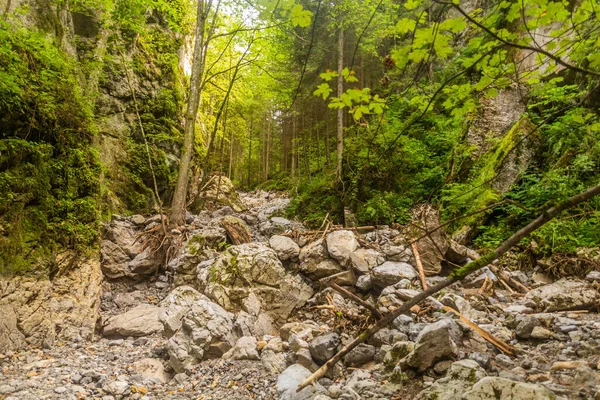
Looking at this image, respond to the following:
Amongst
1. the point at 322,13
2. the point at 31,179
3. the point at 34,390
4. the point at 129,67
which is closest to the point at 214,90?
the point at 129,67

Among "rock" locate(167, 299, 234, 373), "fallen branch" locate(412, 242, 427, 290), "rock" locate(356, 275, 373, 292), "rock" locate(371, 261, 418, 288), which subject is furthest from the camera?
"rock" locate(356, 275, 373, 292)

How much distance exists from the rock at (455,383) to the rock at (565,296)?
264cm

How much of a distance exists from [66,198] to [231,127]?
1874 centimetres

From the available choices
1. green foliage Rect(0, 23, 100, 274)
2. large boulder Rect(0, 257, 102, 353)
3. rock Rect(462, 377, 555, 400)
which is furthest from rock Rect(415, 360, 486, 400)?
green foliage Rect(0, 23, 100, 274)

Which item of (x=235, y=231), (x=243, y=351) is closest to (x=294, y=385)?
(x=243, y=351)

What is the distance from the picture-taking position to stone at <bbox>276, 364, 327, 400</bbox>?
3.33m

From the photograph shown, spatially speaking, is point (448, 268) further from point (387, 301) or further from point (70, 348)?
point (70, 348)

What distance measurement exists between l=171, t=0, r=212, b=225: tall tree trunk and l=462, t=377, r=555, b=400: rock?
786cm

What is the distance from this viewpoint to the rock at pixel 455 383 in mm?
2596

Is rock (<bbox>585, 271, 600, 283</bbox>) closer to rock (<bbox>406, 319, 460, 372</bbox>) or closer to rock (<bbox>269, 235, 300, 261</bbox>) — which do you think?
rock (<bbox>406, 319, 460, 372</bbox>)

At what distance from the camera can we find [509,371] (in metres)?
3.00

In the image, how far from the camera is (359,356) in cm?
389

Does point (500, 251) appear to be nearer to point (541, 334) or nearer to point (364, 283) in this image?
point (541, 334)

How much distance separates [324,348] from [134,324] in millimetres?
3312
